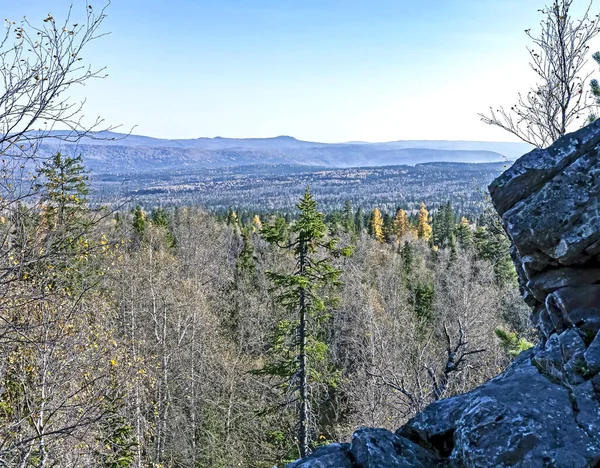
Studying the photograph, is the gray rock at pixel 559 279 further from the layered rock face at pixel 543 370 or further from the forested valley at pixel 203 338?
the forested valley at pixel 203 338

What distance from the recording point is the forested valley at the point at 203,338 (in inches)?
303

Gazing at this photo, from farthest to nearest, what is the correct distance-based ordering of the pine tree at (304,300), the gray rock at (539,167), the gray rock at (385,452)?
the pine tree at (304,300)
the gray rock at (539,167)
the gray rock at (385,452)

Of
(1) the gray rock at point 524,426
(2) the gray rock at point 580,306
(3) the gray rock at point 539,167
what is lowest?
(1) the gray rock at point 524,426

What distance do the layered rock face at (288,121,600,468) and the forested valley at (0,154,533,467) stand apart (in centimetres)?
283

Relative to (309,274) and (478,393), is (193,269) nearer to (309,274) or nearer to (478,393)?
(309,274)

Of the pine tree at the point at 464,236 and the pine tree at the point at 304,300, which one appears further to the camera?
the pine tree at the point at 464,236

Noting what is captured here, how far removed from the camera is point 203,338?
80.5ft

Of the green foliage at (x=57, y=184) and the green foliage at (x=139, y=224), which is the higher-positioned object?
the green foliage at (x=57, y=184)

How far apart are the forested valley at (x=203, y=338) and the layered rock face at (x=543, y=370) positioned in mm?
2830

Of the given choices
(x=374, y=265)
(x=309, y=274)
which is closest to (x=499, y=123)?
(x=309, y=274)

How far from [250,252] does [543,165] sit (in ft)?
125

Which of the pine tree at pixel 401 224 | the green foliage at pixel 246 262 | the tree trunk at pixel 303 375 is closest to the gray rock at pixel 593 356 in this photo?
the tree trunk at pixel 303 375

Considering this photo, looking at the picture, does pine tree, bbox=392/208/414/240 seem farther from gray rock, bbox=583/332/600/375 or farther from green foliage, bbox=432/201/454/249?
gray rock, bbox=583/332/600/375

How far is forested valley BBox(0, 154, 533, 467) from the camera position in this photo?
25.3 feet
